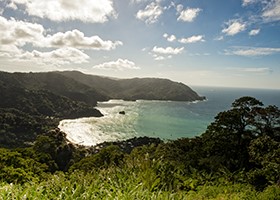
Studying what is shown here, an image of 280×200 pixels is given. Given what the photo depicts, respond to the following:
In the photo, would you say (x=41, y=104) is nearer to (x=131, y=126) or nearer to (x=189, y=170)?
(x=131, y=126)

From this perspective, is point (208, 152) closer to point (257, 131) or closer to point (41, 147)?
point (257, 131)

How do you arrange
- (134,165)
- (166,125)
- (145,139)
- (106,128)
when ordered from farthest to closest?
(166,125) < (106,128) < (145,139) < (134,165)

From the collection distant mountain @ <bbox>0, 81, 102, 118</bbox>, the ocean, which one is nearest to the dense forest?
the ocean

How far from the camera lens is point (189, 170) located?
73.9 ft

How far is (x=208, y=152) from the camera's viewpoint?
27.5 metres

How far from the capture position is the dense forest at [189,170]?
5.73m

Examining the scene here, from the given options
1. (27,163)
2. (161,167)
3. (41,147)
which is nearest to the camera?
(161,167)

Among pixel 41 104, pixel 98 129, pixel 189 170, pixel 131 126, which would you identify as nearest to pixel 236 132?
pixel 189 170

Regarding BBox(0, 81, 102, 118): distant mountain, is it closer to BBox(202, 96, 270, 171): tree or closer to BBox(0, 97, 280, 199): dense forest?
BBox(0, 97, 280, 199): dense forest

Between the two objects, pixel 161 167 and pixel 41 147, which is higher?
pixel 161 167

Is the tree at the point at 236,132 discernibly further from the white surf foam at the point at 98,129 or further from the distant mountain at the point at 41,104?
the distant mountain at the point at 41,104

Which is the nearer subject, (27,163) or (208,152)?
(208,152)

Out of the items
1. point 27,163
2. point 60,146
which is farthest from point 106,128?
point 27,163

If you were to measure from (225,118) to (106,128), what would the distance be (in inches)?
3570
